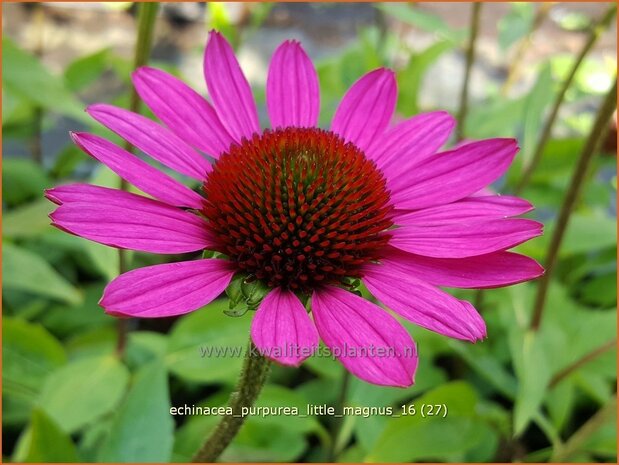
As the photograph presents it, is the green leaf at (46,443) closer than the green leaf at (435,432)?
Yes

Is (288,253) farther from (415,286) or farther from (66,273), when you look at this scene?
(66,273)

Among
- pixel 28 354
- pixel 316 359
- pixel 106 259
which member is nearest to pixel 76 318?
pixel 28 354

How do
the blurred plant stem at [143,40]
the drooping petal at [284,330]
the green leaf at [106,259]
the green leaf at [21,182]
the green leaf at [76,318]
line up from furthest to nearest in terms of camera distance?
the green leaf at [21,182]
the green leaf at [76,318]
the green leaf at [106,259]
the blurred plant stem at [143,40]
the drooping petal at [284,330]

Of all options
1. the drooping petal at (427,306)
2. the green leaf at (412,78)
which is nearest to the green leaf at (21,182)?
the green leaf at (412,78)

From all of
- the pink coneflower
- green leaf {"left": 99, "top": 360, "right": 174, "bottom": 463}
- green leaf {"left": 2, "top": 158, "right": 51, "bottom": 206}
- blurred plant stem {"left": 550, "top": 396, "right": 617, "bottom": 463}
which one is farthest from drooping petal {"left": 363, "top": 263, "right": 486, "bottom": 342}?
green leaf {"left": 2, "top": 158, "right": 51, "bottom": 206}

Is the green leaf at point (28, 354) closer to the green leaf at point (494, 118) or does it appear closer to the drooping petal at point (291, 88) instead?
the drooping petal at point (291, 88)

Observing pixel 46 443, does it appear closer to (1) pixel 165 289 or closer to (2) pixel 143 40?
(1) pixel 165 289
